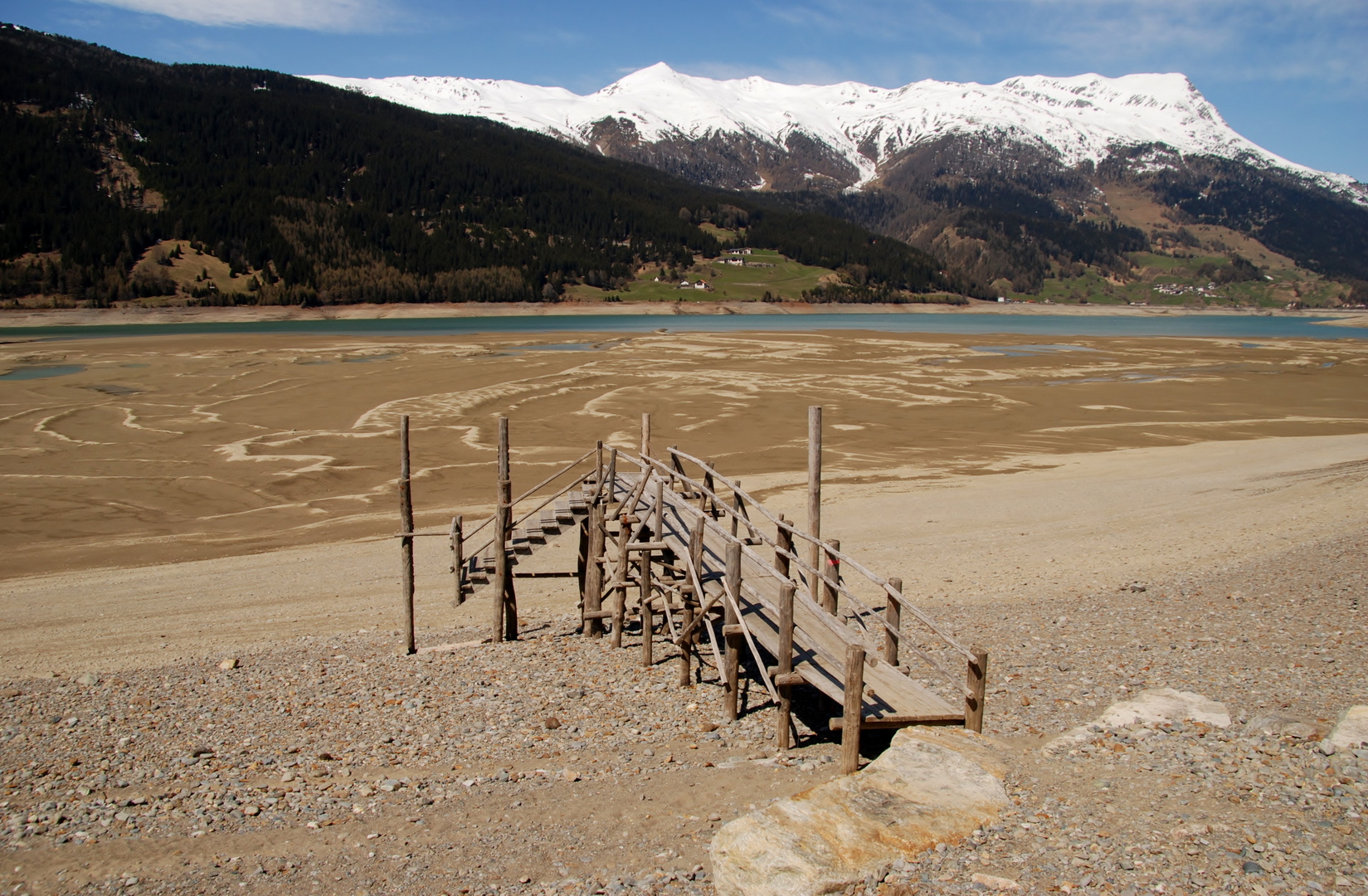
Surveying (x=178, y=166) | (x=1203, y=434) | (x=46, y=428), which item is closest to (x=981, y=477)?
(x=1203, y=434)

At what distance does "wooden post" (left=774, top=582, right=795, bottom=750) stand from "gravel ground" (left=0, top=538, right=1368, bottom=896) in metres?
0.27

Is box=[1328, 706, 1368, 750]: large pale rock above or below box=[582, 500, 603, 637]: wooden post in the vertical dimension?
above

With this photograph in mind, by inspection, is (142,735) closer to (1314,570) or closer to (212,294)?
(1314,570)

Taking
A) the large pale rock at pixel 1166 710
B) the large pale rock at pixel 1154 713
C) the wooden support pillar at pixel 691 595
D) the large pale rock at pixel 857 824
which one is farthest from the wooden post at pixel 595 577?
the large pale rock at pixel 1166 710

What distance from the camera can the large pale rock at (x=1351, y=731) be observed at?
693cm

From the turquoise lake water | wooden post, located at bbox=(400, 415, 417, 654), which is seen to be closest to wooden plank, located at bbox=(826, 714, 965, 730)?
wooden post, located at bbox=(400, 415, 417, 654)

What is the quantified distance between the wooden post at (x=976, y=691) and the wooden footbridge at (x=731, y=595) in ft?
0.04

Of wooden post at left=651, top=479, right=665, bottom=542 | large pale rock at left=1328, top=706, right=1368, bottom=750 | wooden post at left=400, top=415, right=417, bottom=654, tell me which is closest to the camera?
large pale rock at left=1328, top=706, right=1368, bottom=750

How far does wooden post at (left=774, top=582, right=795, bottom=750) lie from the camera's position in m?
8.61

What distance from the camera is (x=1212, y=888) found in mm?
5328

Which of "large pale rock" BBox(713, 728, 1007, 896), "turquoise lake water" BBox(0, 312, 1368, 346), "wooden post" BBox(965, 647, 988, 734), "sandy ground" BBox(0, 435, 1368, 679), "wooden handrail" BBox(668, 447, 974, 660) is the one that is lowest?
"sandy ground" BBox(0, 435, 1368, 679)

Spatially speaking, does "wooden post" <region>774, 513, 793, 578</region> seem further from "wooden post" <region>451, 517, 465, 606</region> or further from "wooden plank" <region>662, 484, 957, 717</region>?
"wooden post" <region>451, 517, 465, 606</region>

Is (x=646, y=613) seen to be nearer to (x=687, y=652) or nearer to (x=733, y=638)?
(x=687, y=652)

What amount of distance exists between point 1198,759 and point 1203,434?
1178 inches
